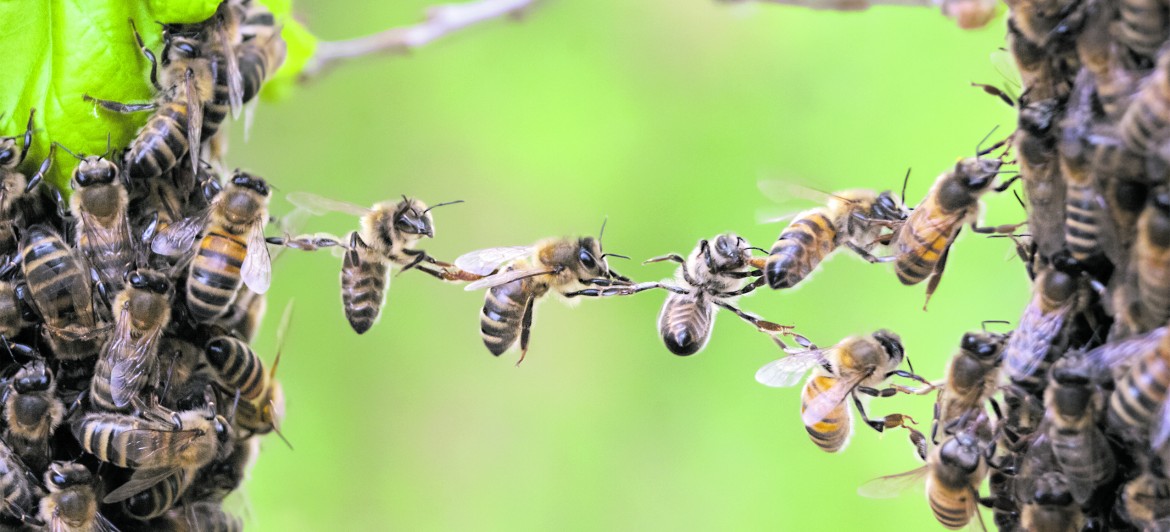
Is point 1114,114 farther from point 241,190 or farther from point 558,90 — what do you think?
point 558,90

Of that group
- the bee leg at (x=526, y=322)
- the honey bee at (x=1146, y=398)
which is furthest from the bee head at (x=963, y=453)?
the bee leg at (x=526, y=322)

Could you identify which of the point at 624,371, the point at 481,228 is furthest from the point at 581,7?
the point at 624,371

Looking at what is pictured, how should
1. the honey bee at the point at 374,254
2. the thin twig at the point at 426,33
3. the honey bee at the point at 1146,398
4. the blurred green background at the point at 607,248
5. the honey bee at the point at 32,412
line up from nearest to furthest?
the honey bee at the point at 1146,398 < the honey bee at the point at 32,412 < the honey bee at the point at 374,254 < the thin twig at the point at 426,33 < the blurred green background at the point at 607,248

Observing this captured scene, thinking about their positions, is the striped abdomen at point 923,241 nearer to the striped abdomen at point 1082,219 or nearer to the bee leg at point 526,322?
the striped abdomen at point 1082,219

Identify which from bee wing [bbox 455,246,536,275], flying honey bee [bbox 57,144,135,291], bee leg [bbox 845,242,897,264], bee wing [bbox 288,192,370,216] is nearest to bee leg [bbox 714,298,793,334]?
bee leg [bbox 845,242,897,264]

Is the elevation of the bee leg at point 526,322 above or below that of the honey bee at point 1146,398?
below

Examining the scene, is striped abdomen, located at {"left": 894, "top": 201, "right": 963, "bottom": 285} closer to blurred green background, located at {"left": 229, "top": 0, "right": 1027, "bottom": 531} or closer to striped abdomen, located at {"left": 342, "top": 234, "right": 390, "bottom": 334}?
striped abdomen, located at {"left": 342, "top": 234, "right": 390, "bottom": 334}

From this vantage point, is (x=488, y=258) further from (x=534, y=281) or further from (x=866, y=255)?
(x=866, y=255)
